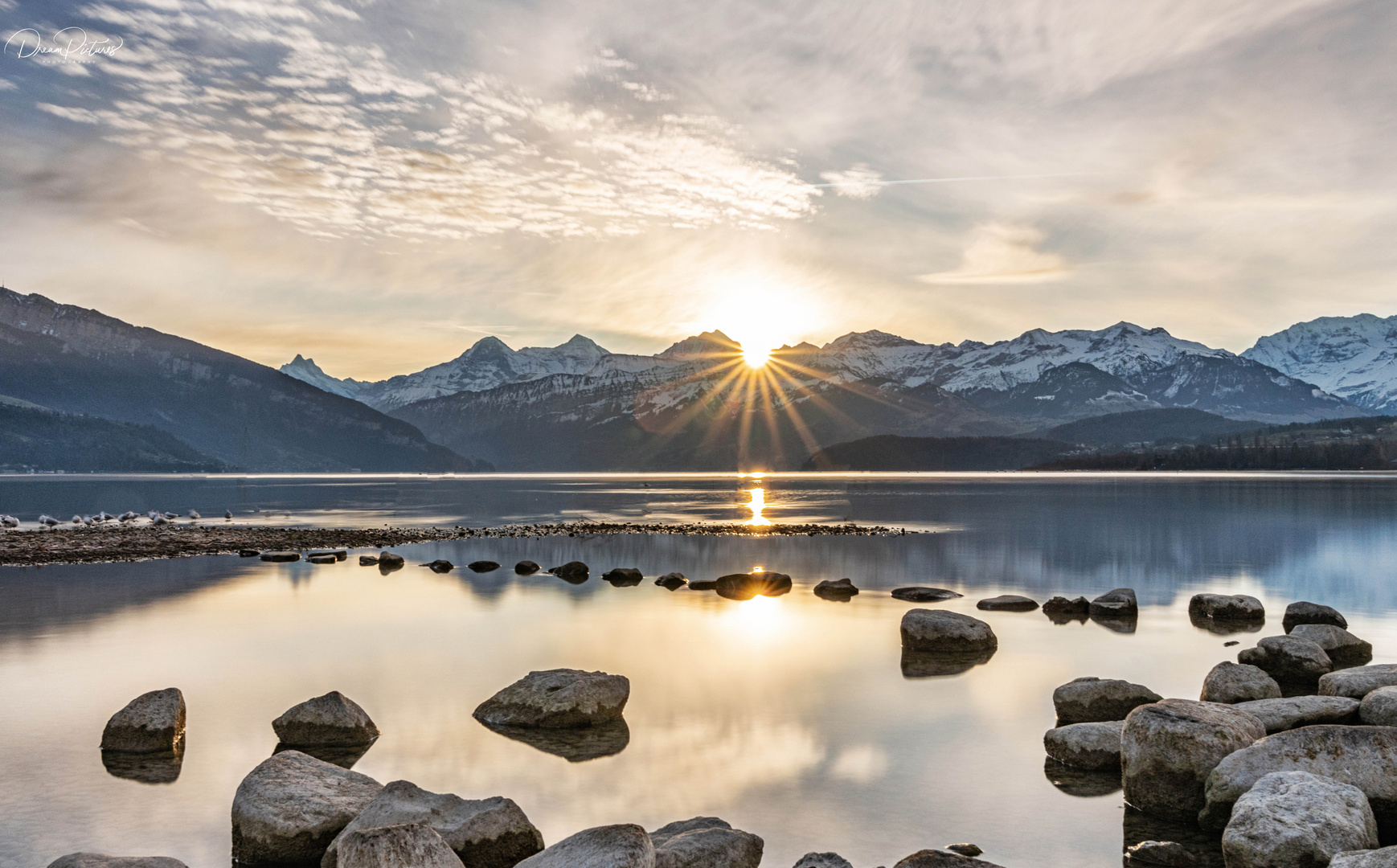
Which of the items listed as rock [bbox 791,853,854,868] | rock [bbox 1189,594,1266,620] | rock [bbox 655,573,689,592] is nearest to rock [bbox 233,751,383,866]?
rock [bbox 791,853,854,868]

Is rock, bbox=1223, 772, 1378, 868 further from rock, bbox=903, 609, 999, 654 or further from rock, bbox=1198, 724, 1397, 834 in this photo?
rock, bbox=903, 609, 999, 654

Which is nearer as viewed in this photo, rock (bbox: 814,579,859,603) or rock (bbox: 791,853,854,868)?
rock (bbox: 791,853,854,868)

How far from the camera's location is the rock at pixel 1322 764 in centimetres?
1223

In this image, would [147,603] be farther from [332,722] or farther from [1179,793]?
[1179,793]

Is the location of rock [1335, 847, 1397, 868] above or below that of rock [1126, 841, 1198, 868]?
above

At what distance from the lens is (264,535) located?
2532 inches

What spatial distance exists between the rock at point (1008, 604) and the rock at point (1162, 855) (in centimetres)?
2186

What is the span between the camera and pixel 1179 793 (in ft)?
43.5

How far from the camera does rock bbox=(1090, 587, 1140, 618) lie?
31891 mm

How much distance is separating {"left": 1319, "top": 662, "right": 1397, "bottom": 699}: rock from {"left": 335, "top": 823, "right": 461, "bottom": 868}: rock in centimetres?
1616

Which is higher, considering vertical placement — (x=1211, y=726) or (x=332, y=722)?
(x=1211, y=726)

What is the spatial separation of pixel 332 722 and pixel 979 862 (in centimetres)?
1155

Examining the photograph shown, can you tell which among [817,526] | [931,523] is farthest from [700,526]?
[931,523]

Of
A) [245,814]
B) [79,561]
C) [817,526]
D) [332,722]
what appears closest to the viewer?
[245,814]
